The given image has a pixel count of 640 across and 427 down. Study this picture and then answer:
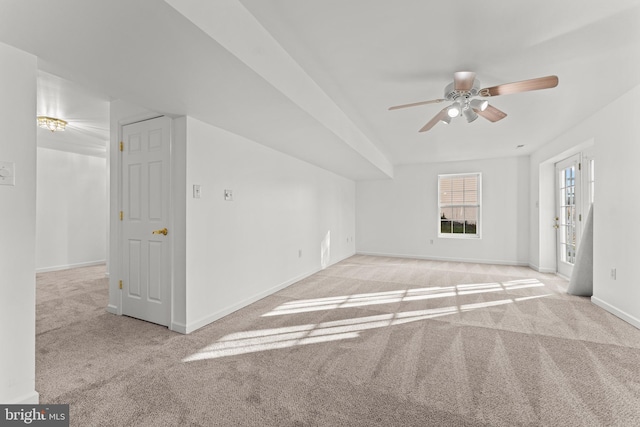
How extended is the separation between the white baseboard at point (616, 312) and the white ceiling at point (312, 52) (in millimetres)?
2448

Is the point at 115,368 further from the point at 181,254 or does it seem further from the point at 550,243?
the point at 550,243

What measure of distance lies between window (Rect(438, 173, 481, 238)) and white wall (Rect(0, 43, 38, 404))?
745 centimetres

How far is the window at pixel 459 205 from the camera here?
7051mm

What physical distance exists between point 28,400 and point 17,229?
41.5 inches

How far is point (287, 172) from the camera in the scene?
476 cm

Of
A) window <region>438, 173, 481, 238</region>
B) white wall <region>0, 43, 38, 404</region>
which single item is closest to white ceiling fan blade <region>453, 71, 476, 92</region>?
white wall <region>0, 43, 38, 404</region>

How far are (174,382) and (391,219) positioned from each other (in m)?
6.71

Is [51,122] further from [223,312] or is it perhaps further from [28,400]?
[28,400]

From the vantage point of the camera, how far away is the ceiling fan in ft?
7.74

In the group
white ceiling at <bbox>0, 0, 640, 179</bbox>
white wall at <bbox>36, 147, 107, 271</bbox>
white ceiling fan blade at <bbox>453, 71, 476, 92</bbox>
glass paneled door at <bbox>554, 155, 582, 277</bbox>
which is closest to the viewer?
white ceiling at <bbox>0, 0, 640, 179</bbox>

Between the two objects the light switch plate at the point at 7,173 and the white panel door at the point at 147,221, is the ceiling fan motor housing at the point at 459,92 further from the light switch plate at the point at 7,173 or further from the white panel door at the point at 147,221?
the light switch plate at the point at 7,173

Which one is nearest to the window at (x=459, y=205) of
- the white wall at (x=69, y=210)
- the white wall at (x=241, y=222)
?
the white wall at (x=241, y=222)

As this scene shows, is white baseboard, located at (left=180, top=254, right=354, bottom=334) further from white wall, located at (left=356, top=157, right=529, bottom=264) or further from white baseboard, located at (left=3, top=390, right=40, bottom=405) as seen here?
white wall, located at (left=356, top=157, right=529, bottom=264)

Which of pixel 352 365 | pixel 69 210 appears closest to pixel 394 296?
pixel 352 365
